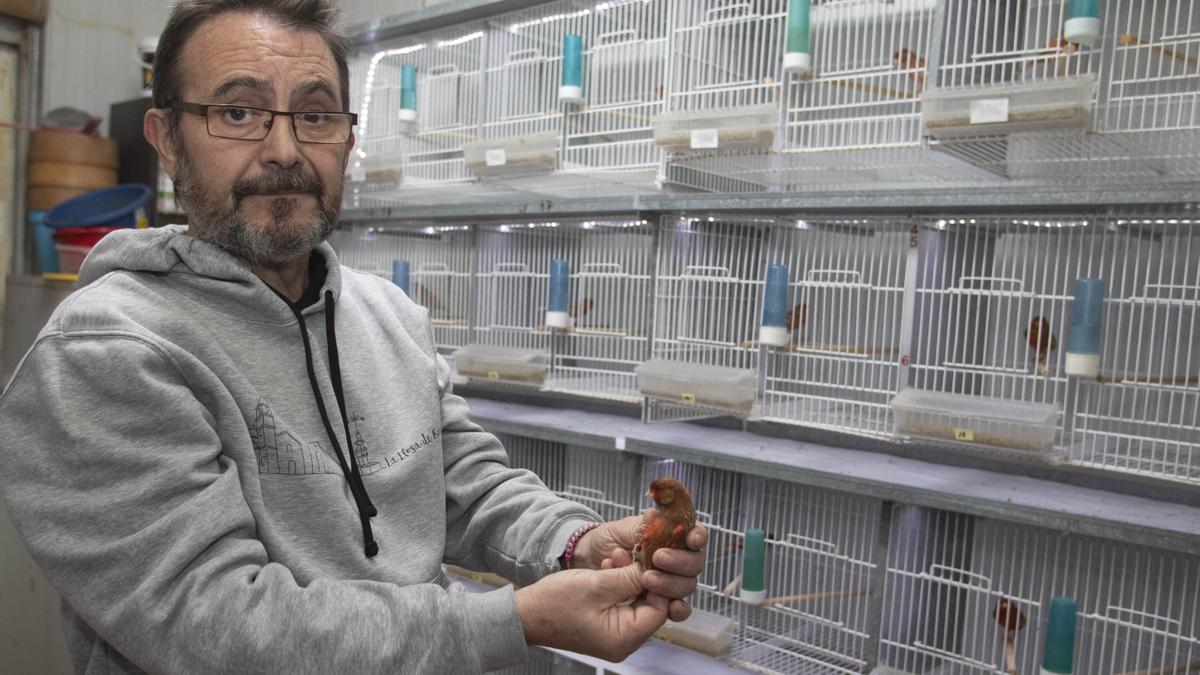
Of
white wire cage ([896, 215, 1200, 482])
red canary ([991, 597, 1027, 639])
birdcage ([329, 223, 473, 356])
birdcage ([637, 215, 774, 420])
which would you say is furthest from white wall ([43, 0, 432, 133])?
red canary ([991, 597, 1027, 639])

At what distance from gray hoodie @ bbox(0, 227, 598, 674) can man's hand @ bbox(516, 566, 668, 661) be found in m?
0.03

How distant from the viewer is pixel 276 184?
111 cm

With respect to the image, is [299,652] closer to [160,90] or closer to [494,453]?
[494,453]

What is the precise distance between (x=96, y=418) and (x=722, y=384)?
70.8 inches

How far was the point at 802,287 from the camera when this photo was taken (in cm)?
261

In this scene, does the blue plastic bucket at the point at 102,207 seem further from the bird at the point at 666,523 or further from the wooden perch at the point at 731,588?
the bird at the point at 666,523

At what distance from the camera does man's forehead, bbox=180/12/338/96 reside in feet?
3.57

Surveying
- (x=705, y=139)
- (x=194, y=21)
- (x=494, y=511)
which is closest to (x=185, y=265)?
(x=194, y=21)

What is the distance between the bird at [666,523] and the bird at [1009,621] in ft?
4.48

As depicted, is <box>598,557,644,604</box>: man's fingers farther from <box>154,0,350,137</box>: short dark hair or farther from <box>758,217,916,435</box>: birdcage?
<box>758,217,916,435</box>: birdcage

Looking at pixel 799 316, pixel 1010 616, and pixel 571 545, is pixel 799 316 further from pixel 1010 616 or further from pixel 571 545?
pixel 571 545

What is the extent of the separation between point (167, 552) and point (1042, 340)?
1975mm

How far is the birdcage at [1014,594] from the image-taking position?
2086 mm

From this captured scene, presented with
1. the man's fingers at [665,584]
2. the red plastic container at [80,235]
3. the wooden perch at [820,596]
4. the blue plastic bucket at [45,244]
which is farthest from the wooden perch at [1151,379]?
the blue plastic bucket at [45,244]
